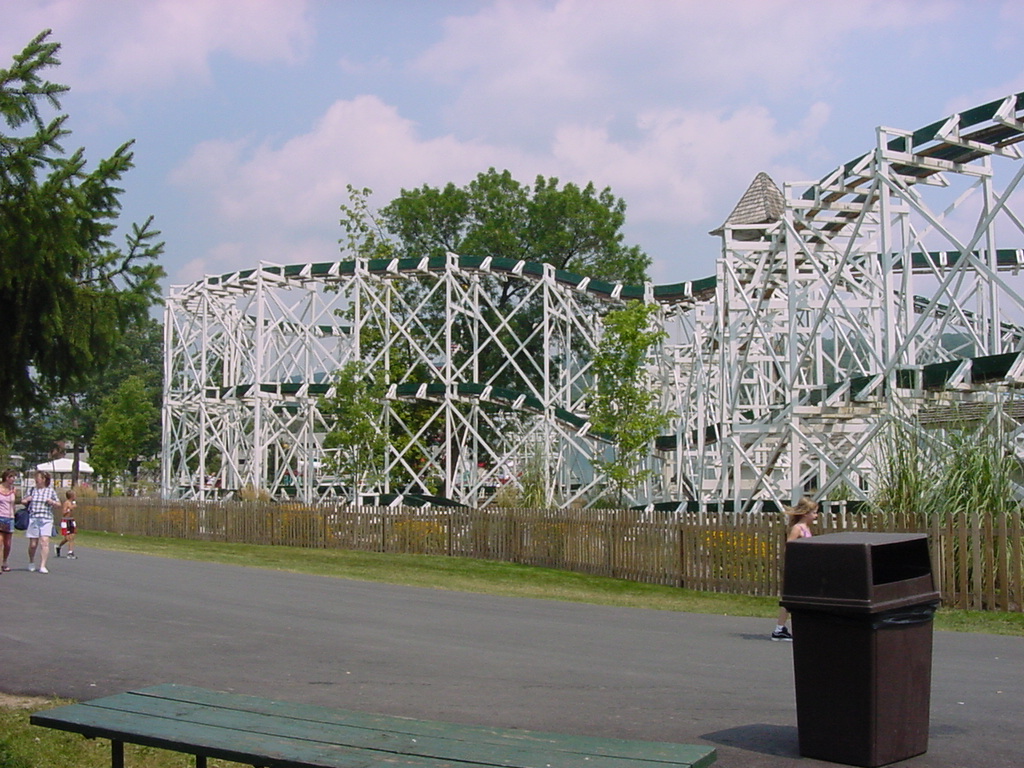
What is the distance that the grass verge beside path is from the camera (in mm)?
15039

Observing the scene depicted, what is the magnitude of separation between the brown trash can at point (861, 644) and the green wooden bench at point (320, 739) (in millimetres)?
1462

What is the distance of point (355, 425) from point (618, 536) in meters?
17.4

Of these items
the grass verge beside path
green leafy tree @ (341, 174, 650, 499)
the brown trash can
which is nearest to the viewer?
the brown trash can

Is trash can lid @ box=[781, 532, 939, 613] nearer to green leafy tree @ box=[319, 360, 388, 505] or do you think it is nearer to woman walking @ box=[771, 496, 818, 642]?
woman walking @ box=[771, 496, 818, 642]

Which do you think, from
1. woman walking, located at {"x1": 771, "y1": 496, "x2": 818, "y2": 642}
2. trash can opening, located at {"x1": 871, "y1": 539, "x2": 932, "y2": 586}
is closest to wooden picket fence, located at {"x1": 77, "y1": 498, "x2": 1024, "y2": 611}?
woman walking, located at {"x1": 771, "y1": 496, "x2": 818, "y2": 642}

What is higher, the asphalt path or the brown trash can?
the brown trash can

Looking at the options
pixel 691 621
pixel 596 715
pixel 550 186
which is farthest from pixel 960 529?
pixel 550 186

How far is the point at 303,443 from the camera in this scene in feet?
155

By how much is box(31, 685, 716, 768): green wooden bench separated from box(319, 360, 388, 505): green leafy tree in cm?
3091

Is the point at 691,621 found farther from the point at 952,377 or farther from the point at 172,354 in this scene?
the point at 172,354

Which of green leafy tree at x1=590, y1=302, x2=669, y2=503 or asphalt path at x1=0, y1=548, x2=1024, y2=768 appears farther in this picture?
green leafy tree at x1=590, y1=302, x2=669, y2=503

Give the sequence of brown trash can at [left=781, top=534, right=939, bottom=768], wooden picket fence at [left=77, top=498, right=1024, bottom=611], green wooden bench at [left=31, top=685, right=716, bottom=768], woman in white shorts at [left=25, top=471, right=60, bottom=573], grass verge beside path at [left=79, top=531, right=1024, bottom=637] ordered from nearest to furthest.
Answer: green wooden bench at [left=31, top=685, right=716, bottom=768] < brown trash can at [left=781, top=534, right=939, bottom=768] < wooden picket fence at [left=77, top=498, right=1024, bottom=611] < grass verge beside path at [left=79, top=531, right=1024, bottom=637] < woman in white shorts at [left=25, top=471, right=60, bottom=573]

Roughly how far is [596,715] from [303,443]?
133ft

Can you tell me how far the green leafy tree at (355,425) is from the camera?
36.8m
